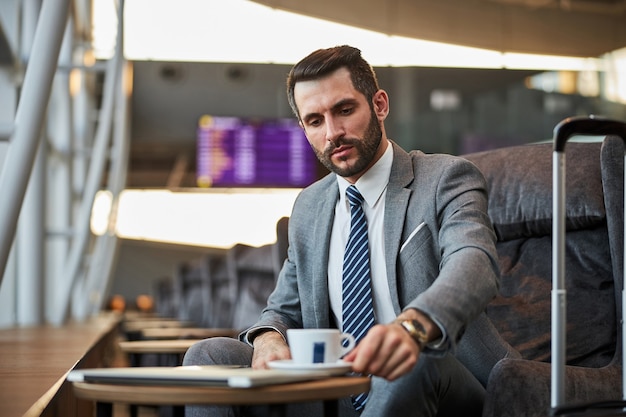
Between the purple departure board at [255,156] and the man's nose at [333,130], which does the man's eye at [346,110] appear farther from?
the purple departure board at [255,156]

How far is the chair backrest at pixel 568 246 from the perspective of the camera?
2766 millimetres

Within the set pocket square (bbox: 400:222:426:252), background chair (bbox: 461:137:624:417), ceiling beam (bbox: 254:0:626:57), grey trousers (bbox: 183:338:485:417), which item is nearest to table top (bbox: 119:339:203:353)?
background chair (bbox: 461:137:624:417)

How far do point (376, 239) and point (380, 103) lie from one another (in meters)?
0.32

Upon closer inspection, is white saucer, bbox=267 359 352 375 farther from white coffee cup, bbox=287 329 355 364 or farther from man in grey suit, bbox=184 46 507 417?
man in grey suit, bbox=184 46 507 417

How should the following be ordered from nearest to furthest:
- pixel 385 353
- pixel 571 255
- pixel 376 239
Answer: pixel 385 353
pixel 376 239
pixel 571 255

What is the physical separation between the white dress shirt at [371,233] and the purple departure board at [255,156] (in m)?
9.82

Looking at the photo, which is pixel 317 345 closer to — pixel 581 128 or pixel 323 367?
pixel 323 367

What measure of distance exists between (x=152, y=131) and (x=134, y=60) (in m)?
1.04

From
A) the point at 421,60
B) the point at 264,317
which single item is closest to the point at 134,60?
the point at 421,60

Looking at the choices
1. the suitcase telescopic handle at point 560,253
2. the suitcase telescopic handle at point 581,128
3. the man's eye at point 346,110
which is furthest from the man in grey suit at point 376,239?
the suitcase telescopic handle at point 581,128

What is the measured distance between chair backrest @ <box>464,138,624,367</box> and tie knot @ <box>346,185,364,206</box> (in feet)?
2.50

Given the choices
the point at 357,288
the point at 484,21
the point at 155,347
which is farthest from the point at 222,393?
the point at 484,21

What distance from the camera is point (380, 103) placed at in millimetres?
2375

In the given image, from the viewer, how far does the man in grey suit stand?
1.97m
